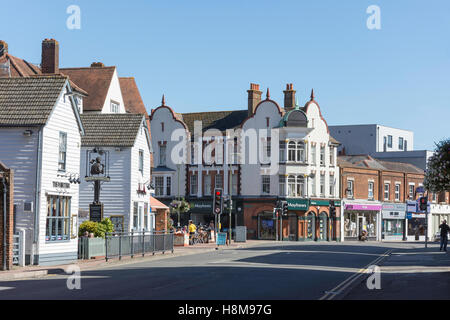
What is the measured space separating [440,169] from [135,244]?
50.0 ft

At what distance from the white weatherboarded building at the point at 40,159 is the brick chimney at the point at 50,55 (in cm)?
1309

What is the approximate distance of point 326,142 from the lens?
73.0 meters

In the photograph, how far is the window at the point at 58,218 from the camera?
29562mm

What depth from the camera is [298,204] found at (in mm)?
69688

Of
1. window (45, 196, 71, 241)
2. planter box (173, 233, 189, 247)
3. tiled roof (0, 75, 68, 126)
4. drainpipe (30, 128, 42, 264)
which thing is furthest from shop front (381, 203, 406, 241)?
drainpipe (30, 128, 42, 264)

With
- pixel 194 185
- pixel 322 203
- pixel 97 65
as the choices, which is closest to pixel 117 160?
pixel 97 65

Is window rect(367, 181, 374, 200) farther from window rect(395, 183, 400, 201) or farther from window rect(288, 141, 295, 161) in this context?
window rect(288, 141, 295, 161)

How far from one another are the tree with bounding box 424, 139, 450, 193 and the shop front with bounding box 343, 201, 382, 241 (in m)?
49.5

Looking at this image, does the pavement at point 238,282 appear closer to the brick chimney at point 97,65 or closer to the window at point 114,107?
the window at point 114,107

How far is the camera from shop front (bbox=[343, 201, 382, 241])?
249ft

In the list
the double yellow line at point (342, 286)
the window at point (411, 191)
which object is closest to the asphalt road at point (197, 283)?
the double yellow line at point (342, 286)

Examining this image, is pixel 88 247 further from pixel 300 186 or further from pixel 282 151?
pixel 300 186
